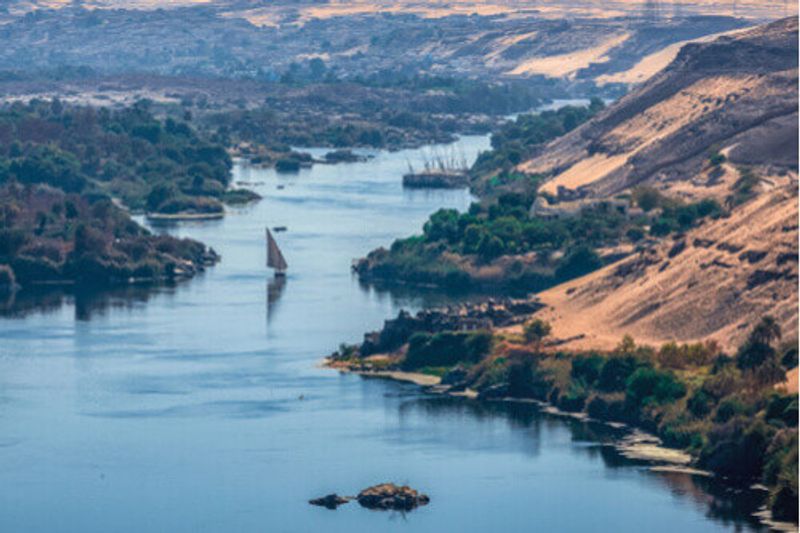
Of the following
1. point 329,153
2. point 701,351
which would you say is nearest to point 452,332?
point 701,351

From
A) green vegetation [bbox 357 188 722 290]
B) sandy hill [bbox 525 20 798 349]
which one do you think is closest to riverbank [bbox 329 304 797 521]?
sandy hill [bbox 525 20 798 349]

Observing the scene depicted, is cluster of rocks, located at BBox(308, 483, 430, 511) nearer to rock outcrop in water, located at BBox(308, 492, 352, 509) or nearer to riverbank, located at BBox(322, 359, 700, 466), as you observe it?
rock outcrop in water, located at BBox(308, 492, 352, 509)

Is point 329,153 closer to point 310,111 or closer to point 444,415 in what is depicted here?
point 310,111

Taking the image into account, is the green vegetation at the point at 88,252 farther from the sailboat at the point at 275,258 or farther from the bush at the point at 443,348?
the bush at the point at 443,348

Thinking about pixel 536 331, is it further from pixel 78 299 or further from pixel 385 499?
pixel 78 299

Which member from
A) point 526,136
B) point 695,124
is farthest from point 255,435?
point 526,136

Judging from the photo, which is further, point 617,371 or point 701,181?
point 701,181
